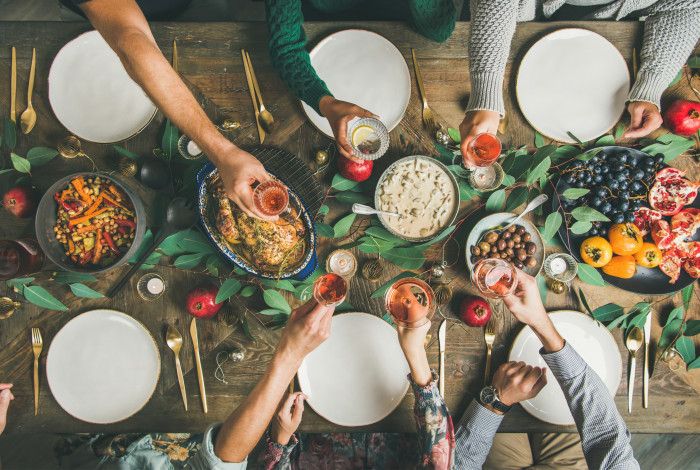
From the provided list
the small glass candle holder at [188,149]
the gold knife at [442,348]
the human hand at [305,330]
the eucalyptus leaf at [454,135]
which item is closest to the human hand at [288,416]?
the human hand at [305,330]

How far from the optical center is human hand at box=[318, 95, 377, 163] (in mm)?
1192

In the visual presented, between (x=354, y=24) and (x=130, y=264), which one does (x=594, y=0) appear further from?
(x=130, y=264)

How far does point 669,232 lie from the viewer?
50.9 inches

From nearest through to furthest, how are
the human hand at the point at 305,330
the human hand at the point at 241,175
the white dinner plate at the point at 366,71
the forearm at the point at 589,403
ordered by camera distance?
the human hand at the point at 241,175, the human hand at the point at 305,330, the forearm at the point at 589,403, the white dinner plate at the point at 366,71

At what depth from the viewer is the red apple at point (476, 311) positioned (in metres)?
1.28

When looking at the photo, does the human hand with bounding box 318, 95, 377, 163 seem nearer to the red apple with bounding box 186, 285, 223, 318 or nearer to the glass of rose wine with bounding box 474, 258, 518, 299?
the glass of rose wine with bounding box 474, 258, 518, 299

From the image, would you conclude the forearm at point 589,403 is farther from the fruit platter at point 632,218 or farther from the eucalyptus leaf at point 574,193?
the eucalyptus leaf at point 574,193

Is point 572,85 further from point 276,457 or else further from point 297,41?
point 276,457

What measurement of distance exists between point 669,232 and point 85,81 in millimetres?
1825

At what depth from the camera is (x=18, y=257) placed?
1.22 metres

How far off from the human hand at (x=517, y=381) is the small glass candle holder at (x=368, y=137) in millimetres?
746

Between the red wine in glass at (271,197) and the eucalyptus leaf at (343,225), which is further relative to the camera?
the eucalyptus leaf at (343,225)

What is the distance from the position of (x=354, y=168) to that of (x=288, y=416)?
2.46ft

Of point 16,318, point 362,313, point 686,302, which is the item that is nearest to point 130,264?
point 16,318
